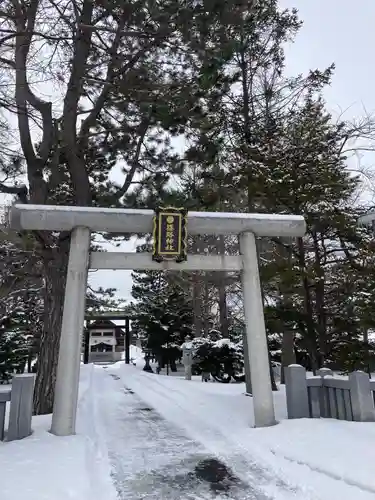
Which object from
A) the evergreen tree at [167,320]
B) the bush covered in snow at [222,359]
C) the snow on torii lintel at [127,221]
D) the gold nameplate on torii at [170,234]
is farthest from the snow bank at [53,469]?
the evergreen tree at [167,320]

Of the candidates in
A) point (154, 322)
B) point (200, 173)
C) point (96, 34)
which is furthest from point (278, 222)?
point (154, 322)

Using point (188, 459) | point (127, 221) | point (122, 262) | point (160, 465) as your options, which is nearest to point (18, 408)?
point (160, 465)

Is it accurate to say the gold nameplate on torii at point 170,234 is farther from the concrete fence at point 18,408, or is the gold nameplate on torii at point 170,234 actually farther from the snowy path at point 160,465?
the snowy path at point 160,465

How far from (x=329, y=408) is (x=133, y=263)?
Answer: 413 centimetres

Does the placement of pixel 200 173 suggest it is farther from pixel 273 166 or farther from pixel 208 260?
pixel 208 260

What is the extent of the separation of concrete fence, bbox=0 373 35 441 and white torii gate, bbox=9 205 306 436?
16.8 inches

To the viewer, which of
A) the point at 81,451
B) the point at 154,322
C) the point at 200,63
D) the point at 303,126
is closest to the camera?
the point at 81,451

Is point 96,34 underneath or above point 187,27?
above

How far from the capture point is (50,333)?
317 inches

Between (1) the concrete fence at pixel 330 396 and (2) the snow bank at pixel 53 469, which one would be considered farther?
(1) the concrete fence at pixel 330 396

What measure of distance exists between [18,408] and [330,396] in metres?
4.94

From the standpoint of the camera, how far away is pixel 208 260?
7113mm

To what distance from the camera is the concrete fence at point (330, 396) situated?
6.09m

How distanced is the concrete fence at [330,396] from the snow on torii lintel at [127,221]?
100 inches
